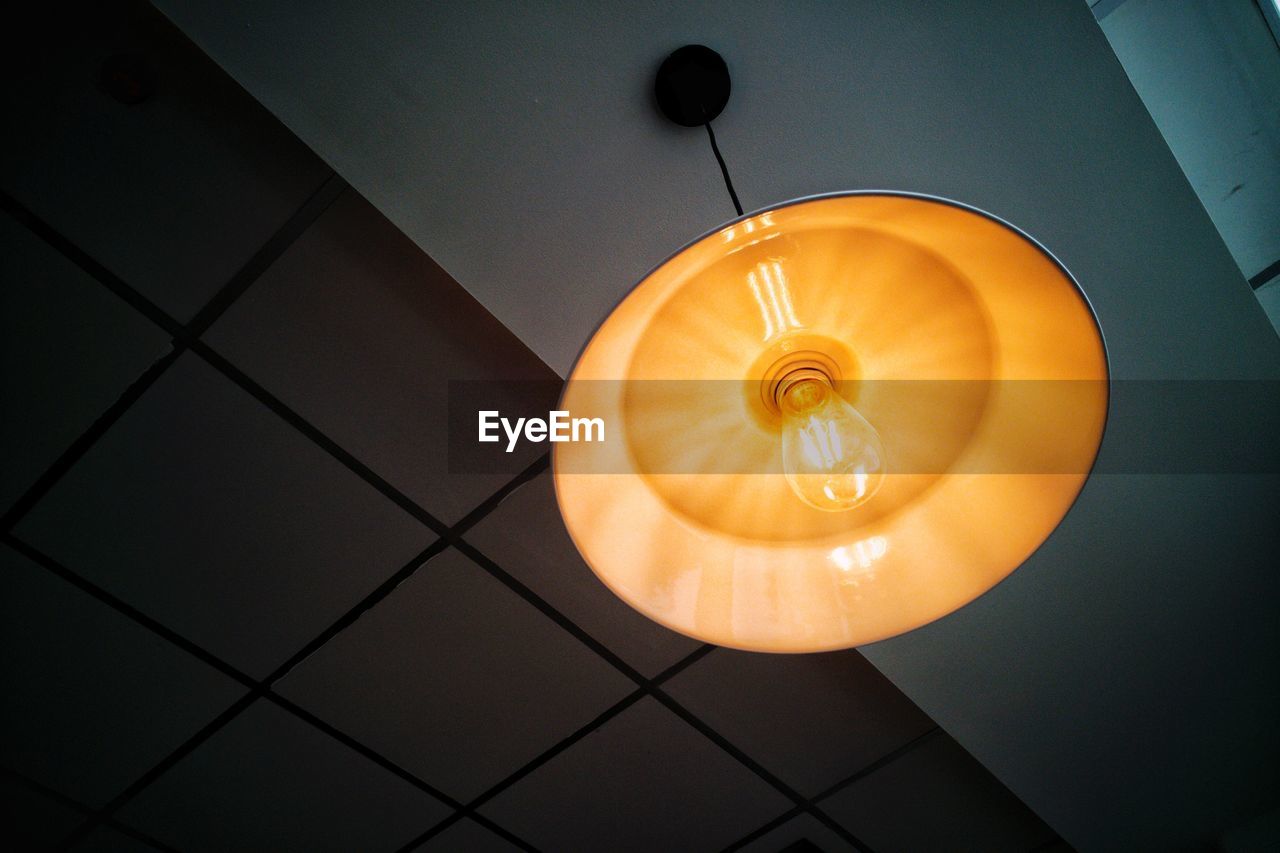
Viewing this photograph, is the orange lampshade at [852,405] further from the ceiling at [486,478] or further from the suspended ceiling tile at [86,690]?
the suspended ceiling tile at [86,690]

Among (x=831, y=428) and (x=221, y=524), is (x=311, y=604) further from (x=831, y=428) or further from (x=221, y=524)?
(x=831, y=428)

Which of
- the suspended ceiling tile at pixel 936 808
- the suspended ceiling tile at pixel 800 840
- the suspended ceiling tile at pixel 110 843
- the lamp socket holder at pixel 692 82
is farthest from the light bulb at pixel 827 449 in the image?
the suspended ceiling tile at pixel 110 843

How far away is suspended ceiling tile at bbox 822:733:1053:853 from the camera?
6.05 ft

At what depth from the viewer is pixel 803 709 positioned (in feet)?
5.74

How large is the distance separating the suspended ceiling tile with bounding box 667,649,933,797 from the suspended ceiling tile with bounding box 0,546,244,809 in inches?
41.5

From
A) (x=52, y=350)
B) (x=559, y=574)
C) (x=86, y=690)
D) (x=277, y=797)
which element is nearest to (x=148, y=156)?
(x=52, y=350)

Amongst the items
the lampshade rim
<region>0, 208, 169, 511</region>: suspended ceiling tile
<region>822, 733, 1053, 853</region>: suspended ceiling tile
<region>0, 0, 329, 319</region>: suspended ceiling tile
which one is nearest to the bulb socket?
the lampshade rim

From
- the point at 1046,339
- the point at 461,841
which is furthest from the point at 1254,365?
the point at 461,841

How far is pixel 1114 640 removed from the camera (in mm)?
1634

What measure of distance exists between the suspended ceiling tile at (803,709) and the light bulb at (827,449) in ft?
3.25

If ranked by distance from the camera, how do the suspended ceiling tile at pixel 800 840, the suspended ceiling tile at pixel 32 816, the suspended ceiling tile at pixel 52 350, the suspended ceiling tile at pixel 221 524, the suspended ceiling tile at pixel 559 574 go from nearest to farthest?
the suspended ceiling tile at pixel 52 350
the suspended ceiling tile at pixel 221 524
the suspended ceiling tile at pixel 559 574
the suspended ceiling tile at pixel 32 816
the suspended ceiling tile at pixel 800 840

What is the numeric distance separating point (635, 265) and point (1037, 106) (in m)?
0.68

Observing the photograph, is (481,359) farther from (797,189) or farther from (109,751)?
(109,751)

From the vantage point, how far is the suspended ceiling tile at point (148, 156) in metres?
1.09
